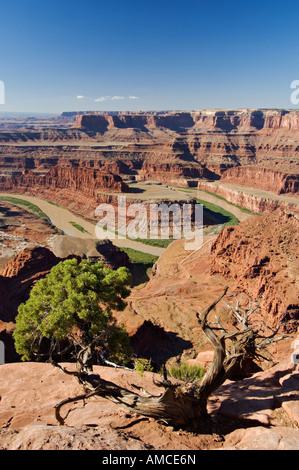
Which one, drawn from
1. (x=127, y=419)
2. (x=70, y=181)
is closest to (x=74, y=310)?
(x=127, y=419)

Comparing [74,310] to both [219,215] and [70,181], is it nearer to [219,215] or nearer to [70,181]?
[219,215]

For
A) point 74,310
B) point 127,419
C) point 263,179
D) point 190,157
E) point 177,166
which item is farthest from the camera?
point 190,157

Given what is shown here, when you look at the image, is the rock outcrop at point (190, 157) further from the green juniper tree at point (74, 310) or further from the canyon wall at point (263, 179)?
the green juniper tree at point (74, 310)

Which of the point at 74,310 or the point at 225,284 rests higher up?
the point at 74,310

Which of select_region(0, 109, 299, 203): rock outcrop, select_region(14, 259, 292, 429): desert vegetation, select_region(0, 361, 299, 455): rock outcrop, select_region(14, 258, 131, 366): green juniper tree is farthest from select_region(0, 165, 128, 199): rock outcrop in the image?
select_region(0, 361, 299, 455): rock outcrop

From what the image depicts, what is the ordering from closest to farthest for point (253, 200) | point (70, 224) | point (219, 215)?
point (70, 224)
point (219, 215)
point (253, 200)

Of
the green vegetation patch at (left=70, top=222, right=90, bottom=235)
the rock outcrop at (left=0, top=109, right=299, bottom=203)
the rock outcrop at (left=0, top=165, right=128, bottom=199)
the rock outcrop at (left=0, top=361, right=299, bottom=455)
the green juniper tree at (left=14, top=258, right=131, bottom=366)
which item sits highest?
the rock outcrop at (left=0, top=109, right=299, bottom=203)

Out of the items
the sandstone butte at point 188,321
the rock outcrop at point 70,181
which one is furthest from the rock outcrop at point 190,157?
the sandstone butte at point 188,321

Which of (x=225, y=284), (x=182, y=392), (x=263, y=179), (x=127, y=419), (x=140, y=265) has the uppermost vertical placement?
(x=263, y=179)

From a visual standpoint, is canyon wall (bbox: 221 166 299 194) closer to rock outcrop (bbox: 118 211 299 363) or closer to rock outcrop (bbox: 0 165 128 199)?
rock outcrop (bbox: 0 165 128 199)

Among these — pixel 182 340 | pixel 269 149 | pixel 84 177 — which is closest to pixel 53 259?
pixel 182 340
